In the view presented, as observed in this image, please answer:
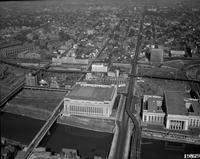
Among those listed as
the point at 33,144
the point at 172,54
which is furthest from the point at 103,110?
the point at 172,54

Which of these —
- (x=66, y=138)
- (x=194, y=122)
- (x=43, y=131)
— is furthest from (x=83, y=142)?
(x=194, y=122)

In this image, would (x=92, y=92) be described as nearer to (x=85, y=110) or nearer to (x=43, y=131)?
(x=85, y=110)

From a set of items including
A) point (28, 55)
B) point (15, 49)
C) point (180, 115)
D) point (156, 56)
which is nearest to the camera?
point (180, 115)

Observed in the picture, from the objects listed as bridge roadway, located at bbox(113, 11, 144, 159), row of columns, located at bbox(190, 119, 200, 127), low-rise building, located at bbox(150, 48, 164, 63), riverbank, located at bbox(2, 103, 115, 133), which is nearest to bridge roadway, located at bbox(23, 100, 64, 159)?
riverbank, located at bbox(2, 103, 115, 133)

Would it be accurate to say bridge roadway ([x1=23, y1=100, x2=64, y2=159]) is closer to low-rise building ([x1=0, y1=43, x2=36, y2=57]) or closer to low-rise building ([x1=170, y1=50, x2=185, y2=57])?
low-rise building ([x1=0, y1=43, x2=36, y2=57])

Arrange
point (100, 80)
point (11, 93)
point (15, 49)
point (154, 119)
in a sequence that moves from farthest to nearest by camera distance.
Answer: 1. point (15, 49)
2. point (100, 80)
3. point (11, 93)
4. point (154, 119)

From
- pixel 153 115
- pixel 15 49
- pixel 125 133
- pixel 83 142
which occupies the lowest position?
pixel 83 142

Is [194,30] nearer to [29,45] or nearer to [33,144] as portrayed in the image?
[29,45]
